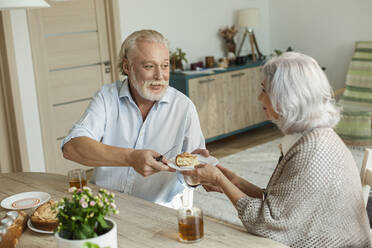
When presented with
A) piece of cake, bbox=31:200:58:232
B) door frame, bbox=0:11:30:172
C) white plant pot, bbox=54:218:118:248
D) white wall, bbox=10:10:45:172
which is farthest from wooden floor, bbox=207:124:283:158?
white plant pot, bbox=54:218:118:248

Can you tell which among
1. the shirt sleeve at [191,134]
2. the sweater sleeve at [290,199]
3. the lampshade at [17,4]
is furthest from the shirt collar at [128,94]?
the sweater sleeve at [290,199]

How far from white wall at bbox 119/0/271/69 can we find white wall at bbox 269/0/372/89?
333 millimetres

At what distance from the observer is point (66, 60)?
4449mm

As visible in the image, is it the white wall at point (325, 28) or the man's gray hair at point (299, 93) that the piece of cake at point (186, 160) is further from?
the white wall at point (325, 28)

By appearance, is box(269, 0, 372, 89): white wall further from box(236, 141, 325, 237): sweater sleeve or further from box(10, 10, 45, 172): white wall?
box(236, 141, 325, 237): sweater sleeve

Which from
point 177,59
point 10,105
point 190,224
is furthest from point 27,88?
point 190,224

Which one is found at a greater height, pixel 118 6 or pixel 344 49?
pixel 118 6

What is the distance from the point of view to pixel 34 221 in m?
1.56

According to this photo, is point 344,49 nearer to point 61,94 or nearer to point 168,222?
point 61,94

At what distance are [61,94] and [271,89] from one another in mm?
3310

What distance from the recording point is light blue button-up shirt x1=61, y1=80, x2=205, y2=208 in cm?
215

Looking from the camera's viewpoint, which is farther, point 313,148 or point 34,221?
point 34,221

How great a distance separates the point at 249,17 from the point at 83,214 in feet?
16.0

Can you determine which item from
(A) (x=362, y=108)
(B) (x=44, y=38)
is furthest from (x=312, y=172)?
(A) (x=362, y=108)
